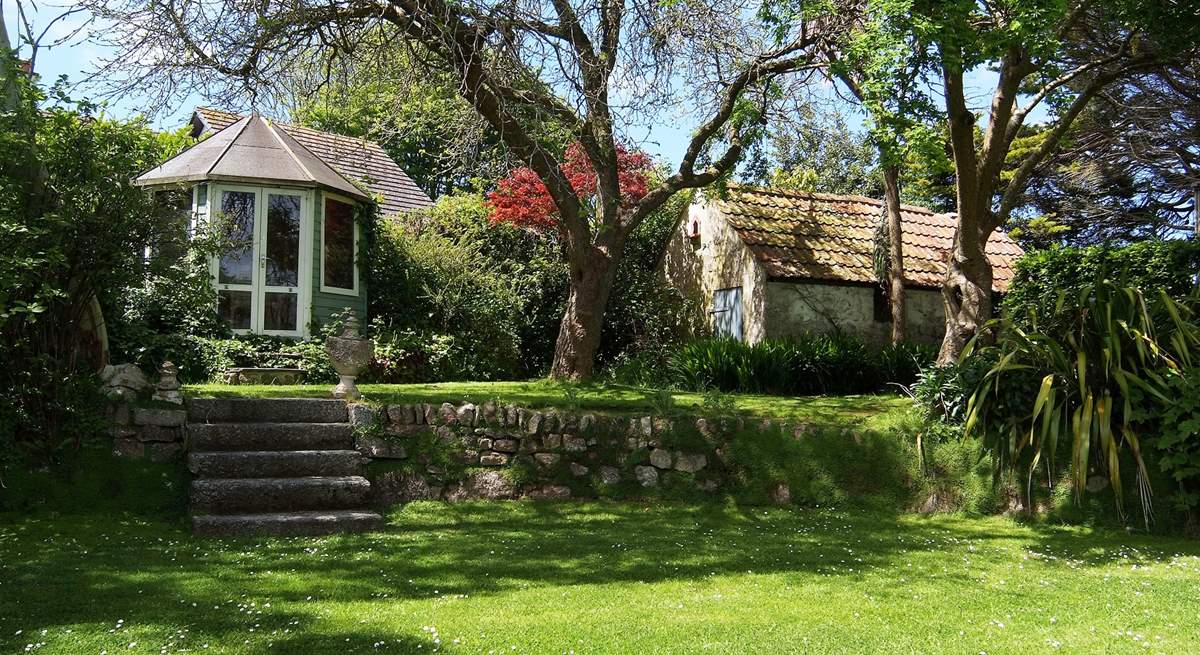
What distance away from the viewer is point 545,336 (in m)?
16.5

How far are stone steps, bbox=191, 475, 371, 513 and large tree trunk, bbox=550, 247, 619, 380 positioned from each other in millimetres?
4862

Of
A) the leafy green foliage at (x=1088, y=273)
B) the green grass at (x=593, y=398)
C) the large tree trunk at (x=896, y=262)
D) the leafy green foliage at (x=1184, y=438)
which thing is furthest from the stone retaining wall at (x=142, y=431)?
the large tree trunk at (x=896, y=262)

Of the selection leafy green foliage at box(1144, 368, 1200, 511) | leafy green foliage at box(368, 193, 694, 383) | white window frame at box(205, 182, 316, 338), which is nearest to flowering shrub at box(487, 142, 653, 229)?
leafy green foliage at box(368, 193, 694, 383)

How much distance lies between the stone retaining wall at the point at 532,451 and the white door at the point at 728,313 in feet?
19.9

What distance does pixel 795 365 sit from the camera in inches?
509

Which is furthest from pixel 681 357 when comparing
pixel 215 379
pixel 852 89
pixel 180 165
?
pixel 180 165

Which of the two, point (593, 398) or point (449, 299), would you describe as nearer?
point (593, 398)

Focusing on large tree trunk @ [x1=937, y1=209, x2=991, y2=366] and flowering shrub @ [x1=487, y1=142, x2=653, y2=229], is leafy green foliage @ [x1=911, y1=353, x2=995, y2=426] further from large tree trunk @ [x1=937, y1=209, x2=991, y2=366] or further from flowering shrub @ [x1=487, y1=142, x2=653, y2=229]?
flowering shrub @ [x1=487, y1=142, x2=653, y2=229]

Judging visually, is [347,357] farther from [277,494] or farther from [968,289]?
[968,289]

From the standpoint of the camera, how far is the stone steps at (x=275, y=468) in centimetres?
730

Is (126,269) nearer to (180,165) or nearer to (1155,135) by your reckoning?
(180,165)

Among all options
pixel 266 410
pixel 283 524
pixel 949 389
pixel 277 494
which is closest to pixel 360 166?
pixel 266 410

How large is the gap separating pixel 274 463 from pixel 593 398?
354 cm

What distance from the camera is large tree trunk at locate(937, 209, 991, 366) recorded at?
10984mm
